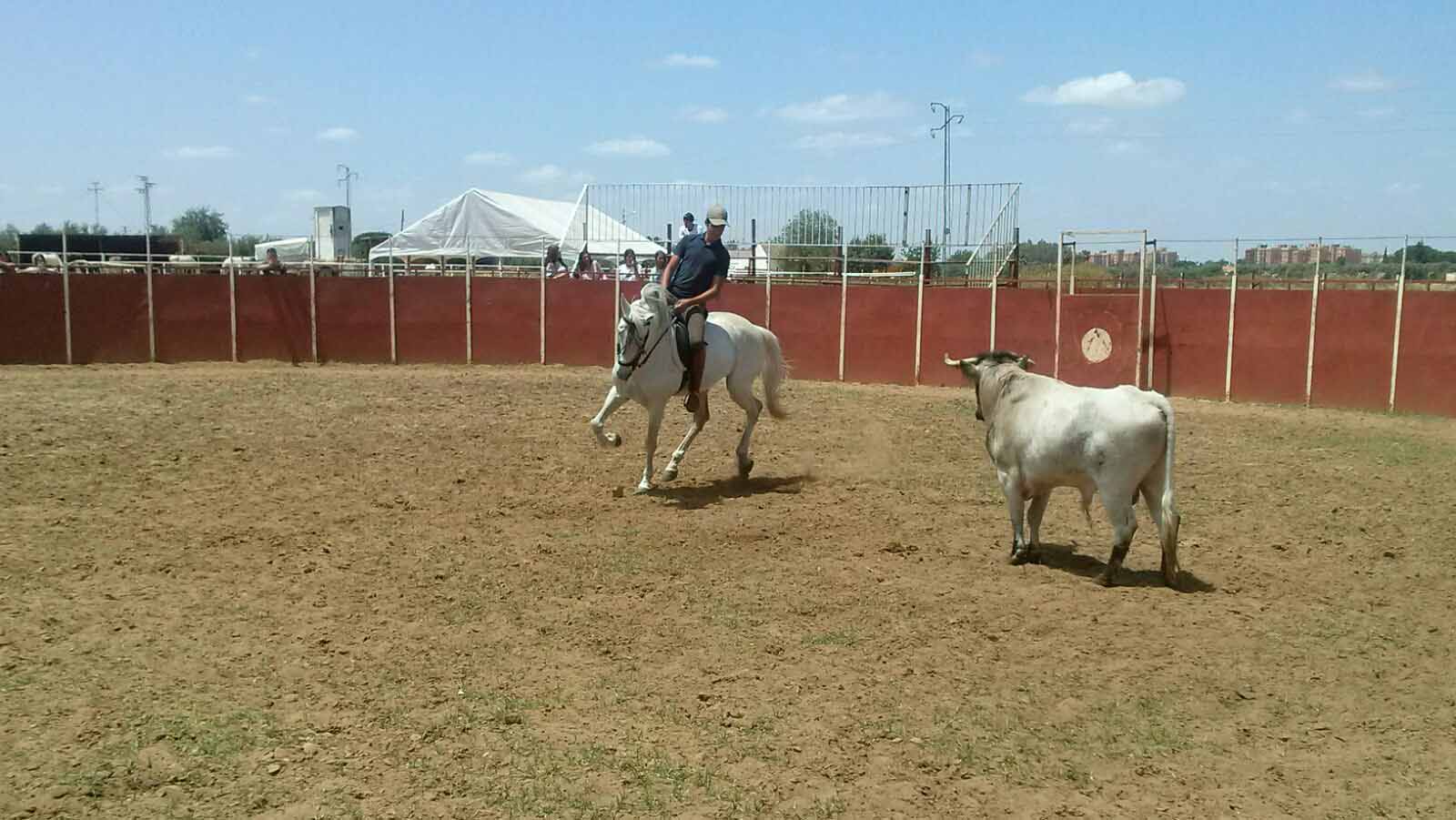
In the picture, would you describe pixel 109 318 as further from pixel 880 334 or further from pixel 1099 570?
pixel 1099 570

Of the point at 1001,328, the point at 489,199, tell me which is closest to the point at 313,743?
the point at 1001,328

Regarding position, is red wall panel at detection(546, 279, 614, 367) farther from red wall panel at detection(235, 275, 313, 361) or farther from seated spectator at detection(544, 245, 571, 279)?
red wall panel at detection(235, 275, 313, 361)

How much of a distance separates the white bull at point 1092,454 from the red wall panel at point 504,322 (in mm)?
15402

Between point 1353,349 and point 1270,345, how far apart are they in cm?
111

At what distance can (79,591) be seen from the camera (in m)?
6.93

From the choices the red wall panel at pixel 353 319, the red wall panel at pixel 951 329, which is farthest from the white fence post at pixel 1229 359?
the red wall panel at pixel 353 319

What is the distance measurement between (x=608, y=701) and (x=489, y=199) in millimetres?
30592

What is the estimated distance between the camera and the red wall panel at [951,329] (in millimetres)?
19969

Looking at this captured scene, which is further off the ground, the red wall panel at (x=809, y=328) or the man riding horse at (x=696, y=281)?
the man riding horse at (x=696, y=281)

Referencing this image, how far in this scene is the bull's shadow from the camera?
7605 millimetres

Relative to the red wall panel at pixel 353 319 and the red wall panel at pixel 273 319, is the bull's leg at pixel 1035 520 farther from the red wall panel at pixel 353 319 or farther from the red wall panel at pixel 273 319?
the red wall panel at pixel 273 319

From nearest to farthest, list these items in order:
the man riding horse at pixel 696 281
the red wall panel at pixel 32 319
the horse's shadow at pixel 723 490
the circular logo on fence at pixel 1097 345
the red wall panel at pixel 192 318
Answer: the horse's shadow at pixel 723 490, the man riding horse at pixel 696 281, the circular logo on fence at pixel 1097 345, the red wall panel at pixel 32 319, the red wall panel at pixel 192 318

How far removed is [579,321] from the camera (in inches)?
882

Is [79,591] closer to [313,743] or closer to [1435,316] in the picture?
[313,743]
